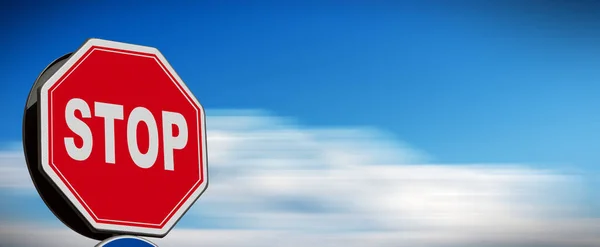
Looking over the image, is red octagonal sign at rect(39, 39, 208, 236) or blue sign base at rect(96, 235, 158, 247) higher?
red octagonal sign at rect(39, 39, 208, 236)

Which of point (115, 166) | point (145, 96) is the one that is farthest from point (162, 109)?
point (115, 166)

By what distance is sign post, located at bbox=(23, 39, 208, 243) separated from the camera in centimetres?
277

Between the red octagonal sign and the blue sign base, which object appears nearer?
the blue sign base

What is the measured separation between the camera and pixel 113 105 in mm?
2953

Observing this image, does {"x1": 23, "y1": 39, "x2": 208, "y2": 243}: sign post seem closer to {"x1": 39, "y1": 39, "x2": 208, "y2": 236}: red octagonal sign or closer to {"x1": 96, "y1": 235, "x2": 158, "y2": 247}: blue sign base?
{"x1": 39, "y1": 39, "x2": 208, "y2": 236}: red octagonal sign

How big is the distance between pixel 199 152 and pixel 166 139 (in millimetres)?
151

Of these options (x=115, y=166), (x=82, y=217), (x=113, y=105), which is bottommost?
(x=82, y=217)

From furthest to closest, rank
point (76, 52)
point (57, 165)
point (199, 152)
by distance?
point (199, 152) → point (76, 52) → point (57, 165)

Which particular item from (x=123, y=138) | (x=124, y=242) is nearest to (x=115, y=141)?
(x=123, y=138)

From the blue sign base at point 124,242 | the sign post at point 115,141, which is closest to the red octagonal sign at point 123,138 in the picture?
the sign post at point 115,141

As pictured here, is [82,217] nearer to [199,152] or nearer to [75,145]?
[75,145]

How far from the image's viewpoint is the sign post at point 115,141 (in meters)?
2.77

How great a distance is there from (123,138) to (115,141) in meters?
0.03

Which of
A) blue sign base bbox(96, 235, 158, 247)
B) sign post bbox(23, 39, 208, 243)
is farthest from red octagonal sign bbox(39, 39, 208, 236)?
blue sign base bbox(96, 235, 158, 247)
